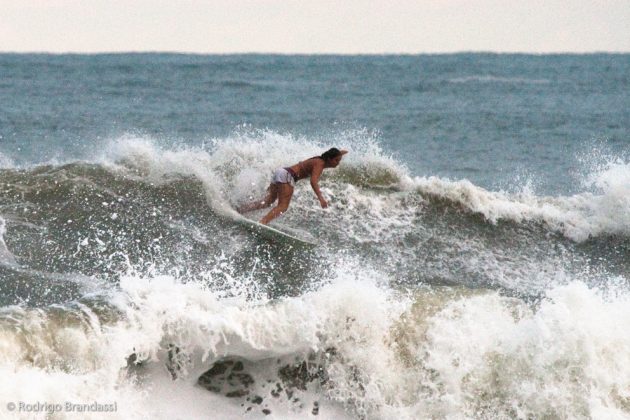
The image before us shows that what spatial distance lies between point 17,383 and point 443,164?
12.6 m

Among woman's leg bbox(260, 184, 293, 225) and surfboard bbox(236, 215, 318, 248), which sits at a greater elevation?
woman's leg bbox(260, 184, 293, 225)

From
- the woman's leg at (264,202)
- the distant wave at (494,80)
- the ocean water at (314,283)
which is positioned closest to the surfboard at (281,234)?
the ocean water at (314,283)

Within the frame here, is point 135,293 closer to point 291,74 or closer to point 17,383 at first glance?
point 17,383

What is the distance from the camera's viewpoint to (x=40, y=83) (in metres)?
31.7

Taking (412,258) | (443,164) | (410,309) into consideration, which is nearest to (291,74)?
(443,164)

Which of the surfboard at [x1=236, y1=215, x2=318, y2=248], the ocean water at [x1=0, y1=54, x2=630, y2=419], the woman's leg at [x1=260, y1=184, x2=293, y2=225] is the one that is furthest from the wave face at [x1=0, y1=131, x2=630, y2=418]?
the woman's leg at [x1=260, y1=184, x2=293, y2=225]

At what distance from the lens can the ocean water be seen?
7785 mm

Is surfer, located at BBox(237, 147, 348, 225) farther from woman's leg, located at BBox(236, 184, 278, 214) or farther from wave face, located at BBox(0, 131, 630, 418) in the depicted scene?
wave face, located at BBox(0, 131, 630, 418)

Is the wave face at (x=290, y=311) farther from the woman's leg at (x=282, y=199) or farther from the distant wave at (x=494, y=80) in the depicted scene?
the distant wave at (x=494, y=80)

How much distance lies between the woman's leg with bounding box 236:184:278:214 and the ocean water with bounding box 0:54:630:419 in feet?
0.93

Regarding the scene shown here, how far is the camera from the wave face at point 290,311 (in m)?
7.73

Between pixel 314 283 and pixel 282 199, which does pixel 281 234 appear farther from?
pixel 314 283

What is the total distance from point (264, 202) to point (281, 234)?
30.2 inches

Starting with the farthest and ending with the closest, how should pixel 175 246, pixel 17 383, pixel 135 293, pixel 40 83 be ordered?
pixel 40 83, pixel 175 246, pixel 135 293, pixel 17 383
